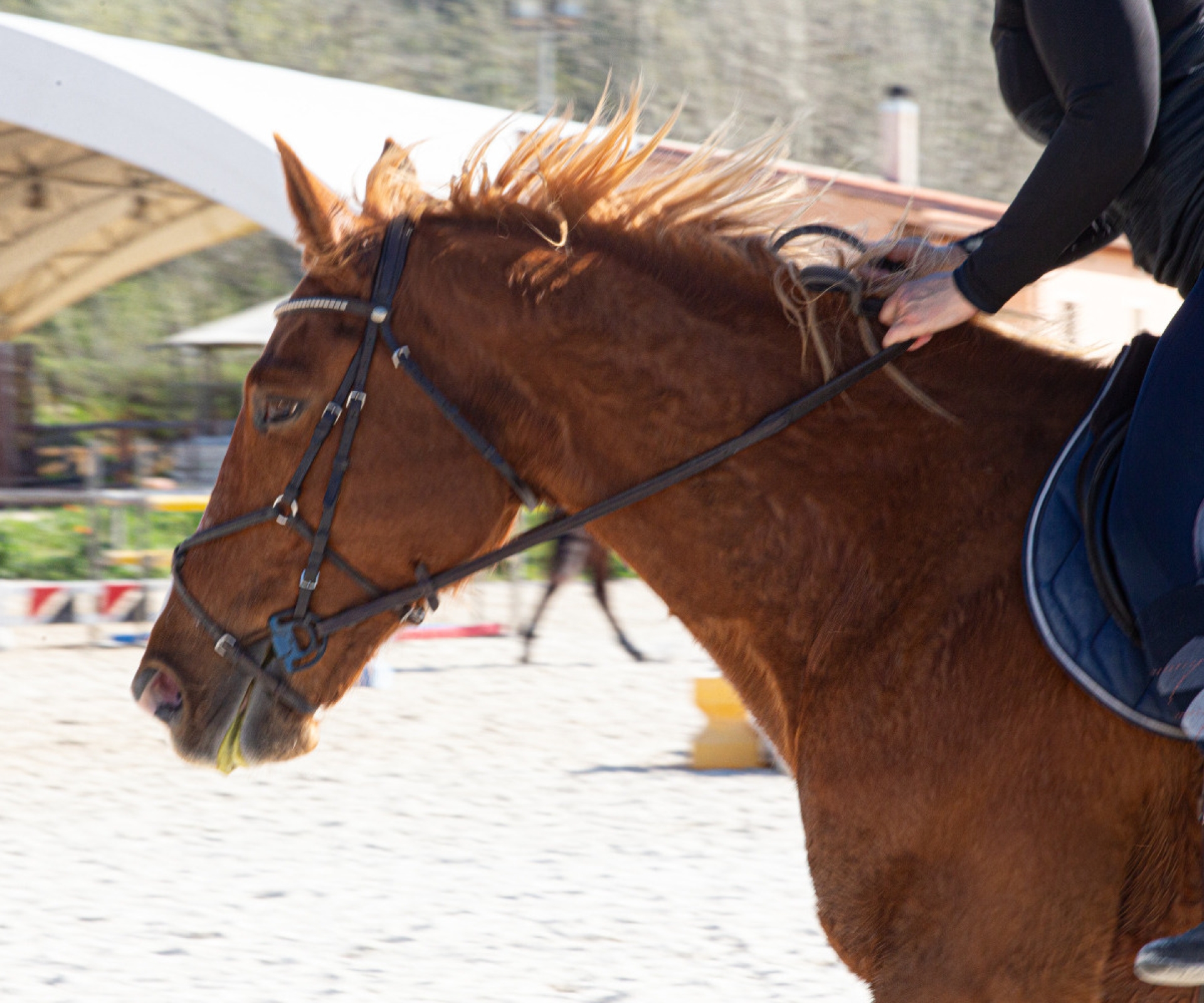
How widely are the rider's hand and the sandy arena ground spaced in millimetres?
1040

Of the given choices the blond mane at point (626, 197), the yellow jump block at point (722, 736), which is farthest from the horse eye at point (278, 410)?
the yellow jump block at point (722, 736)

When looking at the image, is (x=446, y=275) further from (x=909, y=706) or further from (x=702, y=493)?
(x=909, y=706)

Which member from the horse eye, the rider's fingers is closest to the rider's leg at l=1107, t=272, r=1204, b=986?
the rider's fingers

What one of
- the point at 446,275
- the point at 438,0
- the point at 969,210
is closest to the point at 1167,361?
the point at 446,275

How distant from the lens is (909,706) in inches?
84.3

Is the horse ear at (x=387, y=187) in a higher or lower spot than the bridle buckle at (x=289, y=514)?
higher

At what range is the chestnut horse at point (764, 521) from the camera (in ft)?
6.63

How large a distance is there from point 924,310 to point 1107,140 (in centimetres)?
40

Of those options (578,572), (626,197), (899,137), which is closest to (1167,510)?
(626,197)

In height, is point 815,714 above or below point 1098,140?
below

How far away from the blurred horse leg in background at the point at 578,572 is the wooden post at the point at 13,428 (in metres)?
8.73

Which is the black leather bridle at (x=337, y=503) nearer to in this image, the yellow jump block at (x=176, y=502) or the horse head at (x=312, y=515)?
the horse head at (x=312, y=515)

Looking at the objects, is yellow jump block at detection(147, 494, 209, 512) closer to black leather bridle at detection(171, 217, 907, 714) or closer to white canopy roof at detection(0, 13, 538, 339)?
white canopy roof at detection(0, 13, 538, 339)

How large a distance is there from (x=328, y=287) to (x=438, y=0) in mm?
41036
